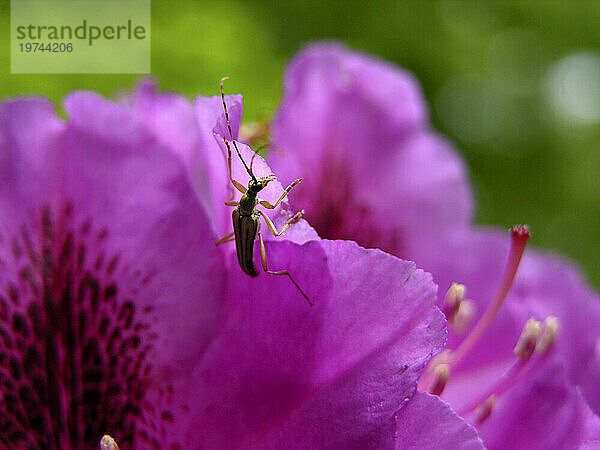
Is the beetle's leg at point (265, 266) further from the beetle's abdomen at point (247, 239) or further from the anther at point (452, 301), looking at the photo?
the anther at point (452, 301)

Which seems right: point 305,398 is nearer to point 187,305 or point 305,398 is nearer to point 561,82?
point 187,305

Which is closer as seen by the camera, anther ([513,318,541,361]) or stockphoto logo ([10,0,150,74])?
anther ([513,318,541,361])

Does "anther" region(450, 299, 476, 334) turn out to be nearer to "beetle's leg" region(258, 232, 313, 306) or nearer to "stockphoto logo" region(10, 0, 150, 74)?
"beetle's leg" region(258, 232, 313, 306)

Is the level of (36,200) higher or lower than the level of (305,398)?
higher

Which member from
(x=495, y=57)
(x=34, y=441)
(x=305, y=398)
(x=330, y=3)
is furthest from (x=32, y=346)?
(x=495, y=57)

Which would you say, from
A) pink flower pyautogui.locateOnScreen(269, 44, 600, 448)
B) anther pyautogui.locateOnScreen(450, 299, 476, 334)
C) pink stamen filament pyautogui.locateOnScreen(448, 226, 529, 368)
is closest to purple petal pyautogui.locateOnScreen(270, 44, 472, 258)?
pink flower pyautogui.locateOnScreen(269, 44, 600, 448)

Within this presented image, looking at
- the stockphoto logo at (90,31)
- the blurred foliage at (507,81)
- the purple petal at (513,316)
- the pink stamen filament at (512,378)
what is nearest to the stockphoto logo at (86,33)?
the stockphoto logo at (90,31)
